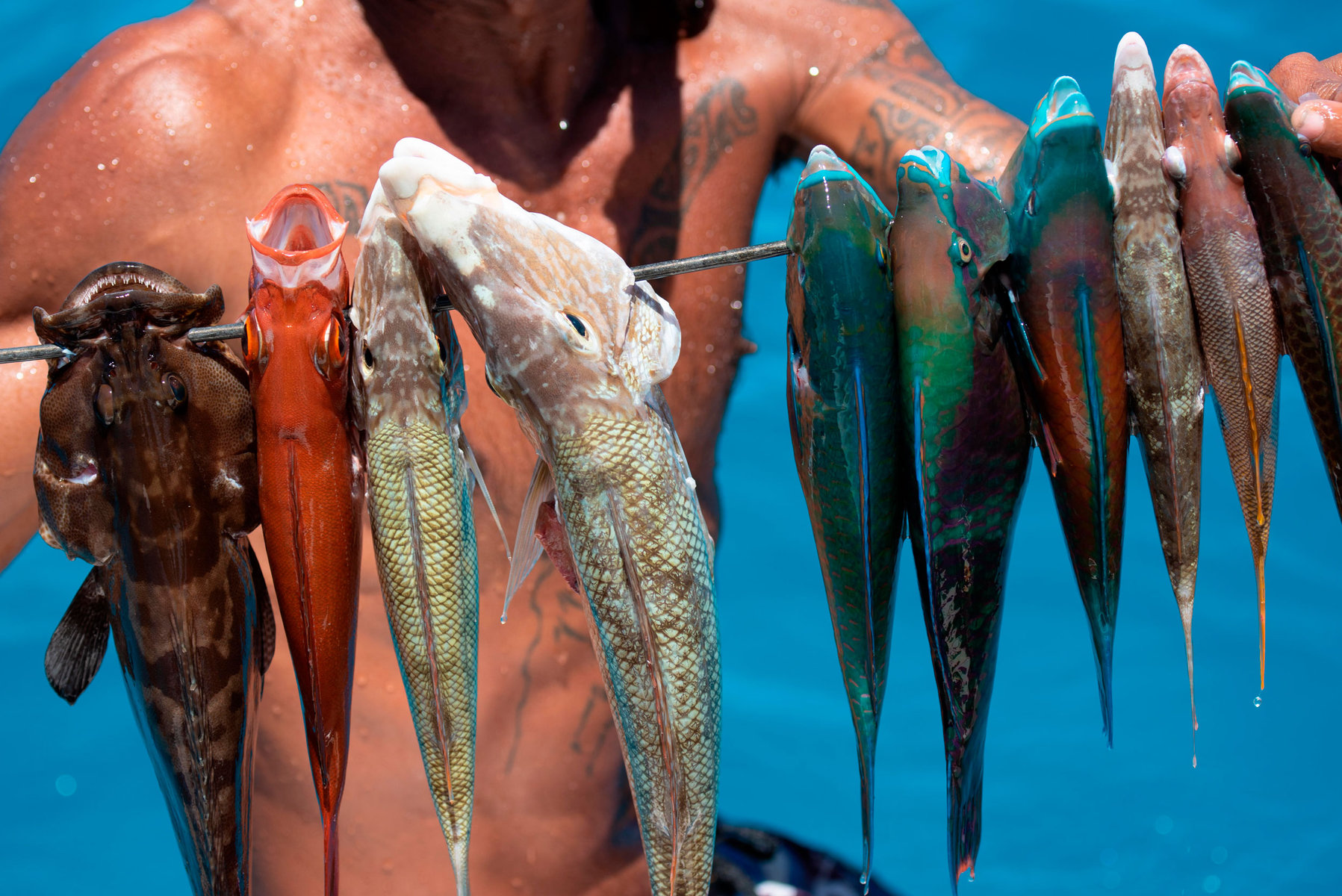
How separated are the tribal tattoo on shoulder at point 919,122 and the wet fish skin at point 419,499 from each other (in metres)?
1.23

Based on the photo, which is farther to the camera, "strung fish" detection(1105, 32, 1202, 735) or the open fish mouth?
"strung fish" detection(1105, 32, 1202, 735)

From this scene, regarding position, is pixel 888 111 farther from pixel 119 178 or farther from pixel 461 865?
pixel 461 865

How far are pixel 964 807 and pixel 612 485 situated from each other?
56 cm

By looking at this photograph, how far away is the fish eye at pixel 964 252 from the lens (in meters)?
1.05

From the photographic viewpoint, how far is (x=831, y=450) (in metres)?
1.09

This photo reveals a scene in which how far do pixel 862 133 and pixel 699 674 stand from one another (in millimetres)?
1354

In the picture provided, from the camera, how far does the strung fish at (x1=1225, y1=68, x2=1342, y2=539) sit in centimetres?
113

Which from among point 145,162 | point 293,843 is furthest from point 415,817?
point 145,162

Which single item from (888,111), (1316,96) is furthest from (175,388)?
(888,111)

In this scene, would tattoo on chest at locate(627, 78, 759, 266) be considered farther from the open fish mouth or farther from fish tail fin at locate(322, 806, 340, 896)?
fish tail fin at locate(322, 806, 340, 896)

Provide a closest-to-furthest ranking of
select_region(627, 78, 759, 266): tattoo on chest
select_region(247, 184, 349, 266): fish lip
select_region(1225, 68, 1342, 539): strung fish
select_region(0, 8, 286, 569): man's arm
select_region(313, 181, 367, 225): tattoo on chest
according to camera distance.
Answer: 1. select_region(247, 184, 349, 266): fish lip
2. select_region(1225, 68, 1342, 539): strung fish
3. select_region(0, 8, 286, 569): man's arm
4. select_region(313, 181, 367, 225): tattoo on chest
5. select_region(627, 78, 759, 266): tattoo on chest

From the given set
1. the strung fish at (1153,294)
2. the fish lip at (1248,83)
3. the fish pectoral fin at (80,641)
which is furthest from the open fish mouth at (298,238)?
the fish lip at (1248,83)

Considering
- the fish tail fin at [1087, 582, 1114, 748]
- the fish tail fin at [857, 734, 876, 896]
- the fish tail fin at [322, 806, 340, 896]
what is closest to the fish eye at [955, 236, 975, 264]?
the fish tail fin at [1087, 582, 1114, 748]

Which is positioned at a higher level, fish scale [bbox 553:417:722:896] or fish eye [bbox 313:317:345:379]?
fish eye [bbox 313:317:345:379]
